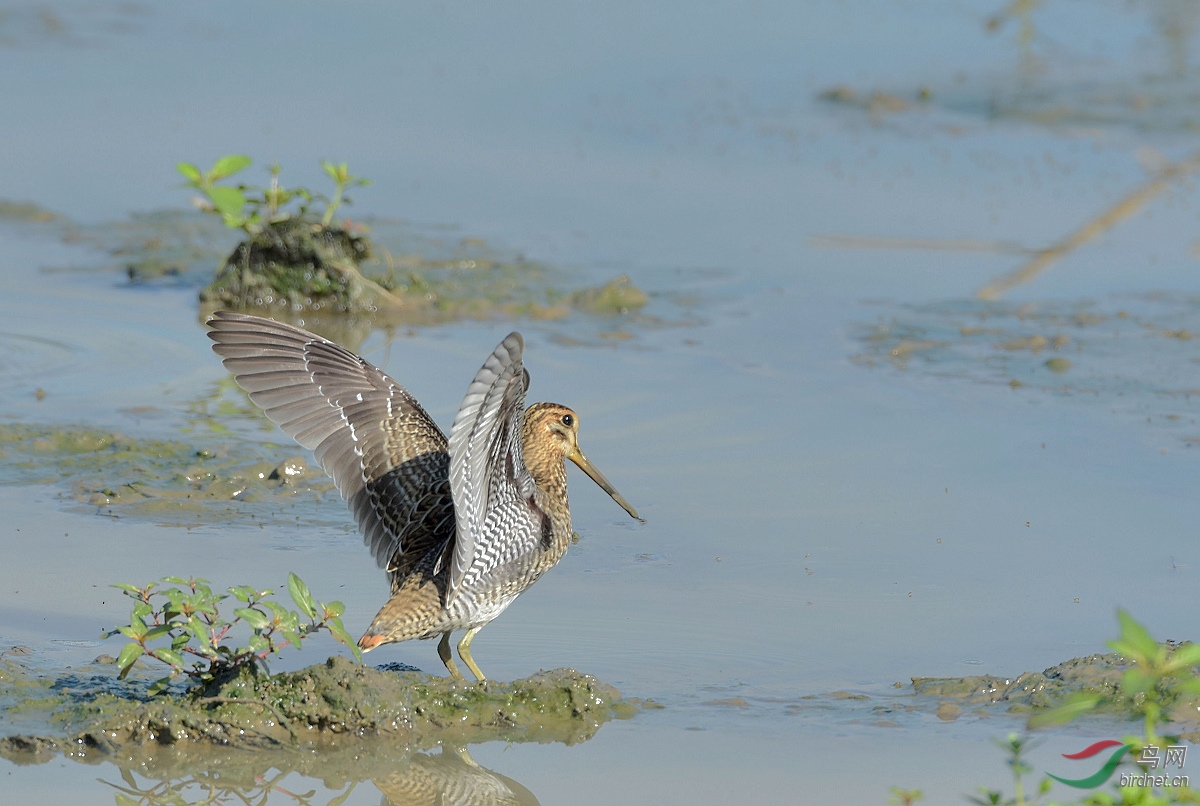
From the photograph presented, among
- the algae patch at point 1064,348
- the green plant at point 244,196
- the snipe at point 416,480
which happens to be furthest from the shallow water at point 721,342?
the green plant at point 244,196

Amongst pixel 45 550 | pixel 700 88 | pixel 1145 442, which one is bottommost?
pixel 45 550

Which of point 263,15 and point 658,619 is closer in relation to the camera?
point 658,619

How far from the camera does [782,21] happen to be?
1365 cm

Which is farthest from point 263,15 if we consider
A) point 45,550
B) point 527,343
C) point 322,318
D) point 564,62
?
point 45,550

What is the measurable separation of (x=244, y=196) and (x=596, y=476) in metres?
3.46

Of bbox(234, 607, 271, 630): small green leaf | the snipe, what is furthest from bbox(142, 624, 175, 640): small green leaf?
the snipe

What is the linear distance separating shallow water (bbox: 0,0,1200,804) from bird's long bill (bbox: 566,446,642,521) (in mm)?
147

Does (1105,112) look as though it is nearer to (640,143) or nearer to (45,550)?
(640,143)

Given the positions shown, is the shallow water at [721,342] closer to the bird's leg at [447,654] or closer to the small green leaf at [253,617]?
the bird's leg at [447,654]

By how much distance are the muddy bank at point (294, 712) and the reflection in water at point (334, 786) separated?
96 millimetres

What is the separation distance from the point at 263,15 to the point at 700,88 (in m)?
3.79

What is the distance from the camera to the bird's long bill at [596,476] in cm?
546

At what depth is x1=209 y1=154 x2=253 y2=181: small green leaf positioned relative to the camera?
25.5 ft

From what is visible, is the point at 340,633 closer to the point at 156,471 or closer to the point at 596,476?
the point at 596,476
